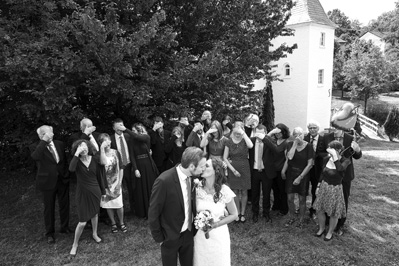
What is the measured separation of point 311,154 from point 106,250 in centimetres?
425

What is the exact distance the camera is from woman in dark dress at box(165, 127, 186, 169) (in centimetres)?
692

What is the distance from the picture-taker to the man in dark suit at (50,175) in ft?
19.0

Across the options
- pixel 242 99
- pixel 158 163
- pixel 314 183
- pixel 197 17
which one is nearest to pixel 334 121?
pixel 314 183

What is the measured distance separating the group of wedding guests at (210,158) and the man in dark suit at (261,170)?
0.02m

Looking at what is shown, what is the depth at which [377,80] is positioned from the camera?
33.2 m

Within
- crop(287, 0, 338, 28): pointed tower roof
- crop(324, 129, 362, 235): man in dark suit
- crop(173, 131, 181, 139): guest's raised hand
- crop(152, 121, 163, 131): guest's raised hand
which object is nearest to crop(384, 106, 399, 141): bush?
crop(287, 0, 338, 28): pointed tower roof

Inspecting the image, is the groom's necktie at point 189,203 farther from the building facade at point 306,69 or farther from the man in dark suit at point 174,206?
the building facade at point 306,69

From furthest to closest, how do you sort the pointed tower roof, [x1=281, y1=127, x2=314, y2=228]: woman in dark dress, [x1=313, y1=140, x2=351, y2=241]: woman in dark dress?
1. the pointed tower roof
2. [x1=281, y1=127, x2=314, y2=228]: woman in dark dress
3. [x1=313, y1=140, x2=351, y2=241]: woman in dark dress

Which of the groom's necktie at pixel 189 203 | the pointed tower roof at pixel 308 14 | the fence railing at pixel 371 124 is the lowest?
the fence railing at pixel 371 124

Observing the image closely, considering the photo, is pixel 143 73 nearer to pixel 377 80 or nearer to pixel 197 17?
pixel 197 17

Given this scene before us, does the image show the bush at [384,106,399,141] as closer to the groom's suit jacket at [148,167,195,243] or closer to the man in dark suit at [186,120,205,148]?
the man in dark suit at [186,120,205,148]

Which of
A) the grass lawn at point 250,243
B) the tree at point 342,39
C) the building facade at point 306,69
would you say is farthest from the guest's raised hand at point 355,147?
the tree at point 342,39

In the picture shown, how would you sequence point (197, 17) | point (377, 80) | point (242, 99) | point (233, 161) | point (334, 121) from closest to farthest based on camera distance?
point (334, 121) → point (233, 161) → point (197, 17) → point (242, 99) → point (377, 80)

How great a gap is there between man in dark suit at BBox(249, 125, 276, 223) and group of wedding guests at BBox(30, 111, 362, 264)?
0.02m
